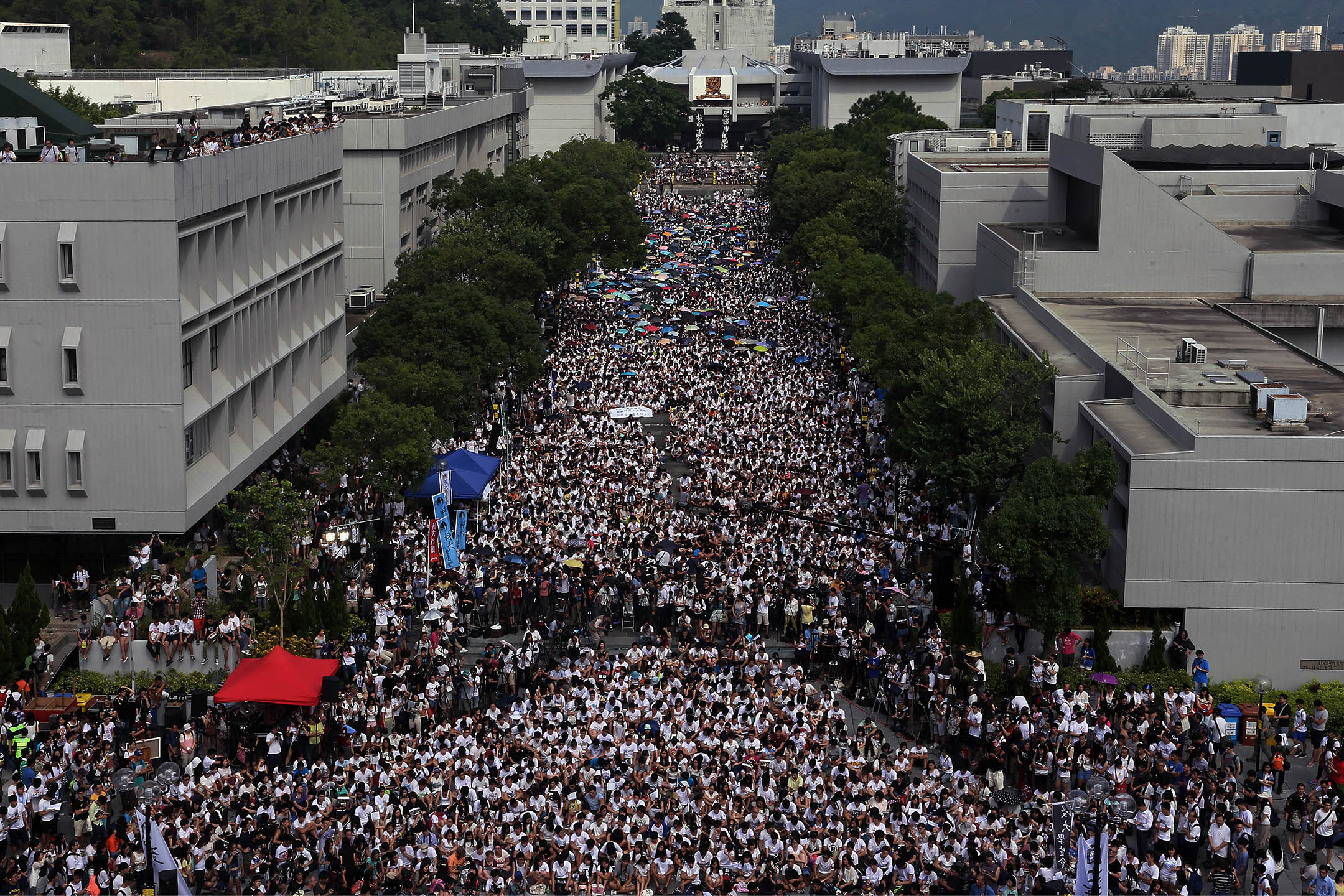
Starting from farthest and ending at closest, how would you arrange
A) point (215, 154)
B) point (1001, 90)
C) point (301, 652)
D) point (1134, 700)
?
point (1001, 90), point (215, 154), point (301, 652), point (1134, 700)

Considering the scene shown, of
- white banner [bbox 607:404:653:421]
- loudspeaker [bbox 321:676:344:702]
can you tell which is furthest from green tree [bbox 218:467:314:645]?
white banner [bbox 607:404:653:421]

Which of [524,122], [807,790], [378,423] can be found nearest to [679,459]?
[378,423]

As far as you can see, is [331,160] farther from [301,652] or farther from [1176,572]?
[1176,572]

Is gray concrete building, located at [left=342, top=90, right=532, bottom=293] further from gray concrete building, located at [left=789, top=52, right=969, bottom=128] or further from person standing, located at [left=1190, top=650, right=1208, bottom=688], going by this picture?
gray concrete building, located at [left=789, top=52, right=969, bottom=128]

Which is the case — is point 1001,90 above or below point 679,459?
above

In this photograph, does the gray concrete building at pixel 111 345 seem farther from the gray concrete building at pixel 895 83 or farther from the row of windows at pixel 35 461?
the gray concrete building at pixel 895 83

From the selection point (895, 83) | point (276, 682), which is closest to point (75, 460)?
point (276, 682)

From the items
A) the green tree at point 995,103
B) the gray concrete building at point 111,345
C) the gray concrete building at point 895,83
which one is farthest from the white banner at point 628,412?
the gray concrete building at point 895,83

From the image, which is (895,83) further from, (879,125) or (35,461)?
(35,461)
